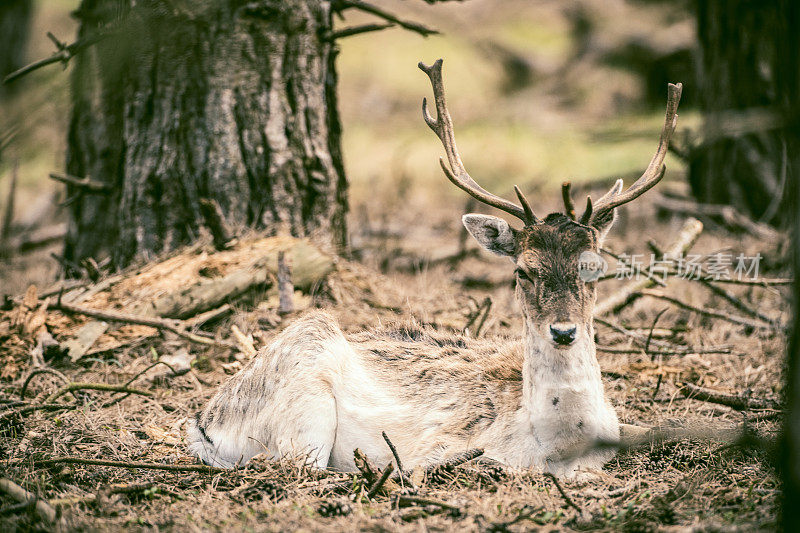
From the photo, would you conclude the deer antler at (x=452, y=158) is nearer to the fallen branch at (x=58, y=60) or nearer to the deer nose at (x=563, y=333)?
the deer nose at (x=563, y=333)

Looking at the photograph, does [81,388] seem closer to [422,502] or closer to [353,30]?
[422,502]

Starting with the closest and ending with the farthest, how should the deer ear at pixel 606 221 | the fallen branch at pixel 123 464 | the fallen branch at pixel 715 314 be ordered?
the fallen branch at pixel 123 464 → the deer ear at pixel 606 221 → the fallen branch at pixel 715 314

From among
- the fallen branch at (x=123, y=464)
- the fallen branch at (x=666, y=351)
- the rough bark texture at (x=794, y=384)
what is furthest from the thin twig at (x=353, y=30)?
the rough bark texture at (x=794, y=384)

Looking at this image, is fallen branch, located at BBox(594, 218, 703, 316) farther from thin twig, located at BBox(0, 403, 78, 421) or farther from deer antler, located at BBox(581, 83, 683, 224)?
thin twig, located at BBox(0, 403, 78, 421)

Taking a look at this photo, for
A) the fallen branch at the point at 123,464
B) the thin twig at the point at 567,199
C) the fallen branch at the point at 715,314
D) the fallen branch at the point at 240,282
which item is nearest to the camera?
the fallen branch at the point at 123,464

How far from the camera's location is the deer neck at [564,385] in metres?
4.47

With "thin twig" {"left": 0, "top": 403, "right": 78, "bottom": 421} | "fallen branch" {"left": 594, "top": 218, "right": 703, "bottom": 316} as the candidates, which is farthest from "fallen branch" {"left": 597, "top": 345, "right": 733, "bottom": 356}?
"thin twig" {"left": 0, "top": 403, "right": 78, "bottom": 421}

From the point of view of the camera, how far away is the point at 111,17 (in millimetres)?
3959

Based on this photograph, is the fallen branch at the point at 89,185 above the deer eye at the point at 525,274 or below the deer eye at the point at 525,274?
above

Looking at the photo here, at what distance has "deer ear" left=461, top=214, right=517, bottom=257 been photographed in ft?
16.2

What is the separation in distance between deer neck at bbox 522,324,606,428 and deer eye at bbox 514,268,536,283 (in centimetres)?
34

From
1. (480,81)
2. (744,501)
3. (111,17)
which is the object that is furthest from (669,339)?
(480,81)

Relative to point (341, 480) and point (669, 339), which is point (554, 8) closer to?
point (669, 339)

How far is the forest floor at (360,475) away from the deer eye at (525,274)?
1212 mm
